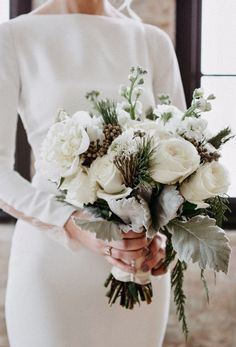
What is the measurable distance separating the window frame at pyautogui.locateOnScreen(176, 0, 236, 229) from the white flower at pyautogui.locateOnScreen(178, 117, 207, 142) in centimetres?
109

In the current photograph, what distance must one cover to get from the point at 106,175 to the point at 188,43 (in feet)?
4.17

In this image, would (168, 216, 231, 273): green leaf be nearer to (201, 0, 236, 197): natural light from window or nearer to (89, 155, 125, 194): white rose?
(89, 155, 125, 194): white rose

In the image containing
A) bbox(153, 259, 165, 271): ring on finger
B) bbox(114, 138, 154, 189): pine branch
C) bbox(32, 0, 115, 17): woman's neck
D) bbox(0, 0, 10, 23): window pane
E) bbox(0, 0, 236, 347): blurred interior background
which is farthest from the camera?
bbox(0, 0, 10, 23): window pane

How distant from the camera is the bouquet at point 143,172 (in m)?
1.13

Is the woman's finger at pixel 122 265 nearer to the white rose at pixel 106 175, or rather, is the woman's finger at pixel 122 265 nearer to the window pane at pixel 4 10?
the white rose at pixel 106 175

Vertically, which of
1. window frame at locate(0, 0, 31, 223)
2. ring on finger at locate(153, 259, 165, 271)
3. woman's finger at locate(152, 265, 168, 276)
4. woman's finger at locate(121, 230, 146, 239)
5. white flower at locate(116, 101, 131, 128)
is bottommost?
window frame at locate(0, 0, 31, 223)

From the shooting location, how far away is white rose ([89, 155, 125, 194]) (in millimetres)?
1132

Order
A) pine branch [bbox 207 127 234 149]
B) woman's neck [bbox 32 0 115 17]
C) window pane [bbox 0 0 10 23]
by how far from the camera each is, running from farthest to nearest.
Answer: window pane [bbox 0 0 10 23]
woman's neck [bbox 32 0 115 17]
pine branch [bbox 207 127 234 149]

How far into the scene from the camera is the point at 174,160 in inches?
Answer: 44.3

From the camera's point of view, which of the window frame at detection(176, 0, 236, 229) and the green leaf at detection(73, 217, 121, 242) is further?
the window frame at detection(176, 0, 236, 229)

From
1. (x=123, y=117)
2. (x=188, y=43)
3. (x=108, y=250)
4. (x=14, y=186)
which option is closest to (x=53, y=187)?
(x=14, y=186)

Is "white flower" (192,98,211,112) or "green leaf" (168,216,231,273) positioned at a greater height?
"white flower" (192,98,211,112)

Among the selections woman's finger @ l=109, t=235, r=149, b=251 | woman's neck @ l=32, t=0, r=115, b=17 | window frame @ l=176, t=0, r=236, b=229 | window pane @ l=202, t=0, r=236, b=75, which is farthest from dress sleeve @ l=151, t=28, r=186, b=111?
window pane @ l=202, t=0, r=236, b=75

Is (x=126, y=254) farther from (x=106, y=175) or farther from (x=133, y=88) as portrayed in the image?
(x=133, y=88)
